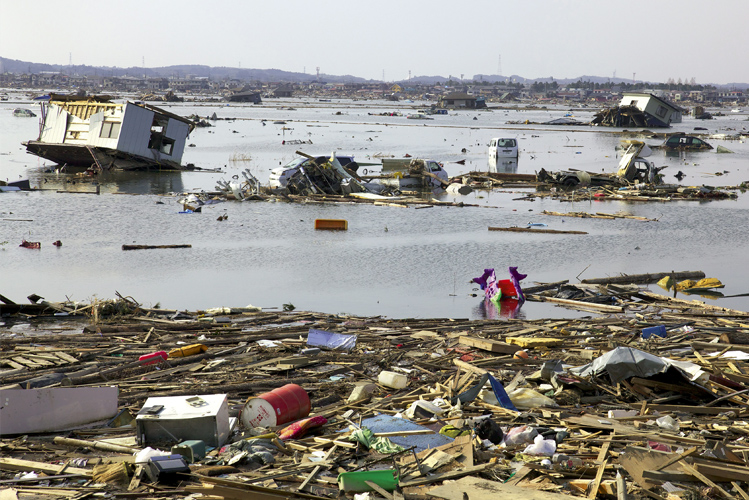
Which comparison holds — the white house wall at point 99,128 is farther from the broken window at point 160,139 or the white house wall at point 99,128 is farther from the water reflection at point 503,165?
the water reflection at point 503,165

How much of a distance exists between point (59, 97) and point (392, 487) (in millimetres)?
34533

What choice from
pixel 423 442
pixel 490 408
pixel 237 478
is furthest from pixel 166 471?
pixel 490 408

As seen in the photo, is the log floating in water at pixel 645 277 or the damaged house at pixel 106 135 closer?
the log floating in water at pixel 645 277

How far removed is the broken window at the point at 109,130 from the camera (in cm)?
3331

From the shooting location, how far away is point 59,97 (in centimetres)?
3472

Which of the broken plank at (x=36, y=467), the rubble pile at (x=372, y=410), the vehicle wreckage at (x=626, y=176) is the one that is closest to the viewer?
the rubble pile at (x=372, y=410)

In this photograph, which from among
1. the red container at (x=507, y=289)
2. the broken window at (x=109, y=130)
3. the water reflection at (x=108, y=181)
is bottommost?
the red container at (x=507, y=289)

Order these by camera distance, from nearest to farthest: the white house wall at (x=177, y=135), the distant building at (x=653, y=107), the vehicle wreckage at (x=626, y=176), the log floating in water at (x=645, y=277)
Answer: the log floating in water at (x=645, y=277)
the vehicle wreckage at (x=626, y=176)
the white house wall at (x=177, y=135)
the distant building at (x=653, y=107)

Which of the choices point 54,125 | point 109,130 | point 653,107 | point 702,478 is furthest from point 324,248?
point 653,107

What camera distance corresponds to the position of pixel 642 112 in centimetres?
7850

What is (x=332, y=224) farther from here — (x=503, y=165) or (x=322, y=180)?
(x=503, y=165)

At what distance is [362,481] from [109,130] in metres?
31.6

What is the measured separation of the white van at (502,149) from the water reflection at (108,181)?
55.1 ft

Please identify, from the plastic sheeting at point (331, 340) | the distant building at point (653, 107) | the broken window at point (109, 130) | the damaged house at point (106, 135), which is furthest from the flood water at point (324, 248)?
the distant building at point (653, 107)
